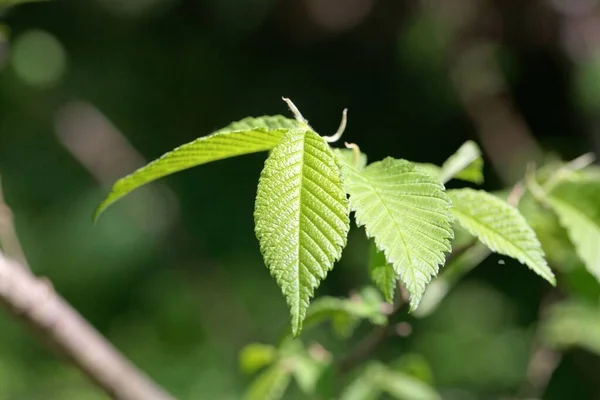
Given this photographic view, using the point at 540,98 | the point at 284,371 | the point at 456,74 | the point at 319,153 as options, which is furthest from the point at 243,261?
the point at 319,153

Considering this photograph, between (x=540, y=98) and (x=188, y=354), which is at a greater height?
(x=540, y=98)

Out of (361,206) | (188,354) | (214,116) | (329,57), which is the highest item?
(361,206)

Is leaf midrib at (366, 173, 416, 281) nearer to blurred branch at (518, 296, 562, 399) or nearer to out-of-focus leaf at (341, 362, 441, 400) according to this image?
out-of-focus leaf at (341, 362, 441, 400)

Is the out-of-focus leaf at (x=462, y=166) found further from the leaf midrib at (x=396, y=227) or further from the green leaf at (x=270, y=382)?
the green leaf at (x=270, y=382)

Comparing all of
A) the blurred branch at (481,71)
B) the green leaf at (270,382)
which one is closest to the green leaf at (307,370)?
the green leaf at (270,382)

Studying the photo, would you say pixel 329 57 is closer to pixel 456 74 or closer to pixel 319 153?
pixel 456 74
